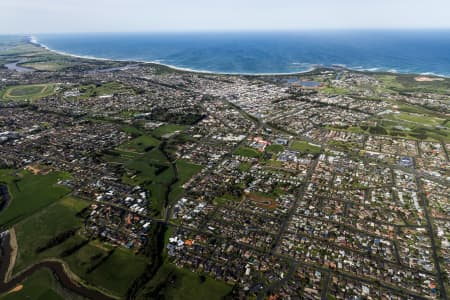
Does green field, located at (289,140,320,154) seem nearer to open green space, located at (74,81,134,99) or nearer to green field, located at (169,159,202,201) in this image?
green field, located at (169,159,202,201)

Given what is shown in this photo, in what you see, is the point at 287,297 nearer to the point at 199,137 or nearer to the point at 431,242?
the point at 431,242

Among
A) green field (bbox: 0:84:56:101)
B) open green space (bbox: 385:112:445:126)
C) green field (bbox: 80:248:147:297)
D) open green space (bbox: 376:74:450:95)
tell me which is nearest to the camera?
green field (bbox: 80:248:147:297)

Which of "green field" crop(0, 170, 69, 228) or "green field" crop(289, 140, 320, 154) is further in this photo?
"green field" crop(289, 140, 320, 154)

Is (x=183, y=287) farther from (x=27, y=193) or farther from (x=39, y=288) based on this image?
(x=27, y=193)

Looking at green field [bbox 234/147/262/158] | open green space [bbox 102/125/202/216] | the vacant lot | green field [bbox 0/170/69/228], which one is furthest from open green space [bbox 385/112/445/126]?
green field [bbox 0/170/69/228]

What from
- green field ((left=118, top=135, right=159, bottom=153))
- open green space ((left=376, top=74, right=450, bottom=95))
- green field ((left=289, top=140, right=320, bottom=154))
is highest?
open green space ((left=376, top=74, right=450, bottom=95))

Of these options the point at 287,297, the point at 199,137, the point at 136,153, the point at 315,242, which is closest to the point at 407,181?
the point at 315,242

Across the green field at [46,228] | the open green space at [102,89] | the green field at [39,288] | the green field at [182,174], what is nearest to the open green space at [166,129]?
the green field at [182,174]
